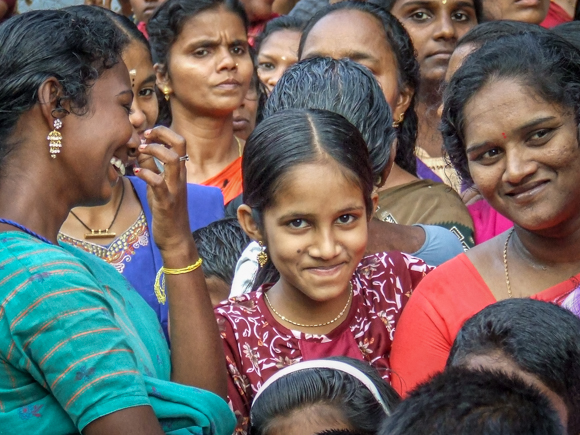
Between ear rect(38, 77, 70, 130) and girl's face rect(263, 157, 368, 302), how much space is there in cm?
66

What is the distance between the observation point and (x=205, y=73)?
446 centimetres

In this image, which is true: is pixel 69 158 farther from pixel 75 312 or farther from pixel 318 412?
pixel 318 412

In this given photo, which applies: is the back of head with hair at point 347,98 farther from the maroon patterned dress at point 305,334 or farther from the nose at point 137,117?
the nose at point 137,117

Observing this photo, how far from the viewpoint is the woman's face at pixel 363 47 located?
3.58m

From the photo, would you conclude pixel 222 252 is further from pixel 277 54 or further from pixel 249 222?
pixel 277 54

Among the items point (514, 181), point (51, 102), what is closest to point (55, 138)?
point (51, 102)

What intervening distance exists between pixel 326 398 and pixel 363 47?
184 cm

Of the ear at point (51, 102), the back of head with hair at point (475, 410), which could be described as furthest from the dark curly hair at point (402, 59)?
the back of head with hair at point (475, 410)

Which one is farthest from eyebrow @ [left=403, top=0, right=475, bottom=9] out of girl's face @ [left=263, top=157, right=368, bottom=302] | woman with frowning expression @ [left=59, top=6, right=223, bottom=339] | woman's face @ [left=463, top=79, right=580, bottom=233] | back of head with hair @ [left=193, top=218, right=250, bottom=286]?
girl's face @ [left=263, top=157, right=368, bottom=302]

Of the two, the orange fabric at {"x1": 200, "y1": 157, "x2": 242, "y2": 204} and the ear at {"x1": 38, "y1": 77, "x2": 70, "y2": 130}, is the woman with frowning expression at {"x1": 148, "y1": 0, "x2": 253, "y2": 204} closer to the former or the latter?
the orange fabric at {"x1": 200, "y1": 157, "x2": 242, "y2": 204}

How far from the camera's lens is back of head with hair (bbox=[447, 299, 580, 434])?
194 cm

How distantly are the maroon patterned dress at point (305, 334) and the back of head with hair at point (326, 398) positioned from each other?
0.29 metres

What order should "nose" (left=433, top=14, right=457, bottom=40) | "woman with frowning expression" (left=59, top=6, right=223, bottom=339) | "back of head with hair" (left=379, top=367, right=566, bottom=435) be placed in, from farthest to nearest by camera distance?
"nose" (left=433, top=14, right=457, bottom=40) → "woman with frowning expression" (left=59, top=6, right=223, bottom=339) → "back of head with hair" (left=379, top=367, right=566, bottom=435)

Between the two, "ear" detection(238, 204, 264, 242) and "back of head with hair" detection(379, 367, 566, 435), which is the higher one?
"back of head with hair" detection(379, 367, 566, 435)
